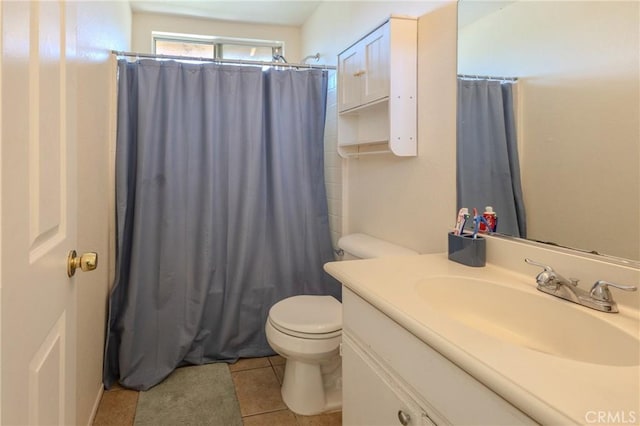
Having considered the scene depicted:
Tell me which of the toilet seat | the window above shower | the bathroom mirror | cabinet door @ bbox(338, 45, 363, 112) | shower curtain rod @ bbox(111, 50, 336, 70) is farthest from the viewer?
the window above shower

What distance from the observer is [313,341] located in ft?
5.64

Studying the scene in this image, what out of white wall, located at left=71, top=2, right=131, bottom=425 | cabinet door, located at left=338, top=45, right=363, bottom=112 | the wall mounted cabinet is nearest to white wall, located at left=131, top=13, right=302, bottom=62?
white wall, located at left=71, top=2, right=131, bottom=425

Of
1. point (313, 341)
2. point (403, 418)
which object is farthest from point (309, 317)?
point (403, 418)

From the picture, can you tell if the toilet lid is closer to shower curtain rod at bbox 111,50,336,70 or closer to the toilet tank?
the toilet tank

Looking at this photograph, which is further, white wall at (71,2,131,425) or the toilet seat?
the toilet seat

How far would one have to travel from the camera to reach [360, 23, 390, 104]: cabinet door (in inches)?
64.7

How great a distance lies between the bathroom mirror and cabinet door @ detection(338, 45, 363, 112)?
714 mm

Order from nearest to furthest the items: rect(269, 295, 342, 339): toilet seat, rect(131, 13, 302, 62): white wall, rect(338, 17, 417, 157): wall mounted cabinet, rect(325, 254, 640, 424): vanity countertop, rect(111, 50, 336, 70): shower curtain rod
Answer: rect(325, 254, 640, 424): vanity countertop → rect(338, 17, 417, 157): wall mounted cabinet → rect(269, 295, 342, 339): toilet seat → rect(111, 50, 336, 70): shower curtain rod → rect(131, 13, 302, 62): white wall

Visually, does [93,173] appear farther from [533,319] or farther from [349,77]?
[533,319]

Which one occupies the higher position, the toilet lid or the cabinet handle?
the cabinet handle

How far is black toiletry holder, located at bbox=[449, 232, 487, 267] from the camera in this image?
4.16 feet

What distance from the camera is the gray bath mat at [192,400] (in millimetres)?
1784

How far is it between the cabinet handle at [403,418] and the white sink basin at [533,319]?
0.81ft

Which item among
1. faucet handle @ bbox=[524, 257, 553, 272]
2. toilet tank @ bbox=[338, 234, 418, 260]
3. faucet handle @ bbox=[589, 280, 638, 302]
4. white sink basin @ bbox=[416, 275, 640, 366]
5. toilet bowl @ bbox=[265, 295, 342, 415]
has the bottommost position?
toilet bowl @ bbox=[265, 295, 342, 415]
